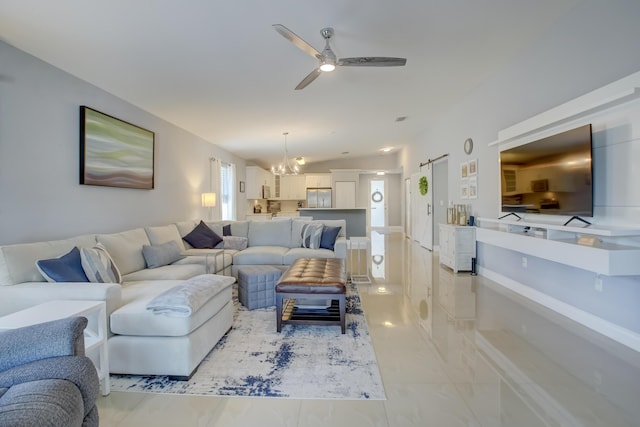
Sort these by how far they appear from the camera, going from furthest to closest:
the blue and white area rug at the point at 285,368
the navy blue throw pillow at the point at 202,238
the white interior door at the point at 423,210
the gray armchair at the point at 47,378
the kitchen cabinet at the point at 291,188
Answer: the kitchen cabinet at the point at 291,188 < the white interior door at the point at 423,210 < the navy blue throw pillow at the point at 202,238 < the blue and white area rug at the point at 285,368 < the gray armchair at the point at 47,378

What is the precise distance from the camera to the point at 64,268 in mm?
2447

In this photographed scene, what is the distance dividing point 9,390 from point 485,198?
523 cm

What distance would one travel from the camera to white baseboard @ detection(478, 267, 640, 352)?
249 centimetres

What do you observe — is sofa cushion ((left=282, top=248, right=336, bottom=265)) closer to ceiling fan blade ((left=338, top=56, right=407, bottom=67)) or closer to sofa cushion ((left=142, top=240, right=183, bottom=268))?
sofa cushion ((left=142, top=240, right=183, bottom=268))

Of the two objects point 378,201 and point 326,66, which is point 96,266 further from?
point 378,201

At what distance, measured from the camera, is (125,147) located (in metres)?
4.11

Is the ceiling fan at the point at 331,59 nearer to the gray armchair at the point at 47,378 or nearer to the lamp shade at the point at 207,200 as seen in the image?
the gray armchair at the point at 47,378

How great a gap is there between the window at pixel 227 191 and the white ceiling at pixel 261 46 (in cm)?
265

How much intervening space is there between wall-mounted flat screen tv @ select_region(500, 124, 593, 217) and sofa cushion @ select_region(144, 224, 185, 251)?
14.6 feet

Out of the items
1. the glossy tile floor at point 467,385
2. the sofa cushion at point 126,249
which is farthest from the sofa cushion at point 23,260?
the glossy tile floor at point 467,385

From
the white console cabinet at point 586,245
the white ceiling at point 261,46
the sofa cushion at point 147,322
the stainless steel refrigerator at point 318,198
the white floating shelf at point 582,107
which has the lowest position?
the sofa cushion at point 147,322

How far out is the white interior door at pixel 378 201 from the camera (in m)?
12.7

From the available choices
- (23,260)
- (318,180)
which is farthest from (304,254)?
(318,180)

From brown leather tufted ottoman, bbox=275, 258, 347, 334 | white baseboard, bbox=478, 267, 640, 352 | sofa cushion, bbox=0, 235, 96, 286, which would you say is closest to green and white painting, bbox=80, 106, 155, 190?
sofa cushion, bbox=0, 235, 96, 286
